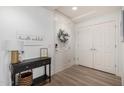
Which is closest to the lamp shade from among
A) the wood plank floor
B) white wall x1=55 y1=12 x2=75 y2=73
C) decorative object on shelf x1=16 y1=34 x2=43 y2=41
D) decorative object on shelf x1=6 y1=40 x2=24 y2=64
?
decorative object on shelf x1=6 y1=40 x2=24 y2=64

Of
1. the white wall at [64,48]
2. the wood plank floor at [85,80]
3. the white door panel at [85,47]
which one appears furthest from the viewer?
the white door panel at [85,47]

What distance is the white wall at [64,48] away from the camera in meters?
3.98

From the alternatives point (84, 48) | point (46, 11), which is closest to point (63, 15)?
point (46, 11)

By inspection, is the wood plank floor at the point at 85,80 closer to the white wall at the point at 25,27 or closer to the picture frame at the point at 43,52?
the white wall at the point at 25,27

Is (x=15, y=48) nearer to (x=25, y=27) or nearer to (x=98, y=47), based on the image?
Result: (x=25, y=27)

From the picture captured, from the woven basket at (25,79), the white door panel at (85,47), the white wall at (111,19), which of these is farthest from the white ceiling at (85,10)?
the woven basket at (25,79)

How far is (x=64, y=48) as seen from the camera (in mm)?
4434

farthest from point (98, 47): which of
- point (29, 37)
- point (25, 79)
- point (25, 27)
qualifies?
point (25, 79)

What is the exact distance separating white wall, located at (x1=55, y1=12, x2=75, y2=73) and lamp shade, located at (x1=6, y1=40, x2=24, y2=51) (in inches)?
62.0

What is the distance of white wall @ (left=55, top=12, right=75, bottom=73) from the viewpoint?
398 centimetres

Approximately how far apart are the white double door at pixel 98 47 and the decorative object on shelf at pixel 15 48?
10.2 ft

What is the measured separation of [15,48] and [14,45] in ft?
0.27

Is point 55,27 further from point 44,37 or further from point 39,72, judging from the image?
point 39,72

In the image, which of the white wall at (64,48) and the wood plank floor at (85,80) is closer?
the wood plank floor at (85,80)
